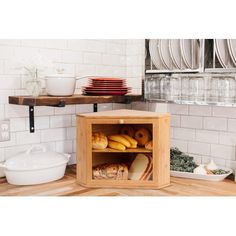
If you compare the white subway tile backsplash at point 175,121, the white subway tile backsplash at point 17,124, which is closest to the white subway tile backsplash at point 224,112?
the white subway tile backsplash at point 175,121

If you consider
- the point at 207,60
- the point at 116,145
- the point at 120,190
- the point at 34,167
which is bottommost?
the point at 120,190

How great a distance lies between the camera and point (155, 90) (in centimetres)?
238

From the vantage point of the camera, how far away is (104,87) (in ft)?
7.70

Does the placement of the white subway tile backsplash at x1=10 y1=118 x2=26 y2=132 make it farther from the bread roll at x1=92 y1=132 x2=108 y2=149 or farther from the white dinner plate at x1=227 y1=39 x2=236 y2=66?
the white dinner plate at x1=227 y1=39 x2=236 y2=66

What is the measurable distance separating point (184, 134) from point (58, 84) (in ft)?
2.67

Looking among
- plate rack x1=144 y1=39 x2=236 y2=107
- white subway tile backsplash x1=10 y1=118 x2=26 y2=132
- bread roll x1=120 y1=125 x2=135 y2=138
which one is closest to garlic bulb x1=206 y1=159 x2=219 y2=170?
plate rack x1=144 y1=39 x2=236 y2=107

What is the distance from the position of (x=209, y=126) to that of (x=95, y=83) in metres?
0.69

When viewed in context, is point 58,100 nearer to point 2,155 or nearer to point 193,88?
point 2,155

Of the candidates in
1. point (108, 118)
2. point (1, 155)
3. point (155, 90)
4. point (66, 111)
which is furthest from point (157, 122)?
point (1, 155)

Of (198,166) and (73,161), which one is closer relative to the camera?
(198,166)

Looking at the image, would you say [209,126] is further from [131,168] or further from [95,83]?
[95,83]

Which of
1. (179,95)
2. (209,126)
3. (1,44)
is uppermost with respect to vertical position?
(1,44)

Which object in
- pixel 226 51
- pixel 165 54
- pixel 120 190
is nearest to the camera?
pixel 120 190

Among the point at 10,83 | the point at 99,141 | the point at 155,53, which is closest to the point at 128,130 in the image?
the point at 99,141
